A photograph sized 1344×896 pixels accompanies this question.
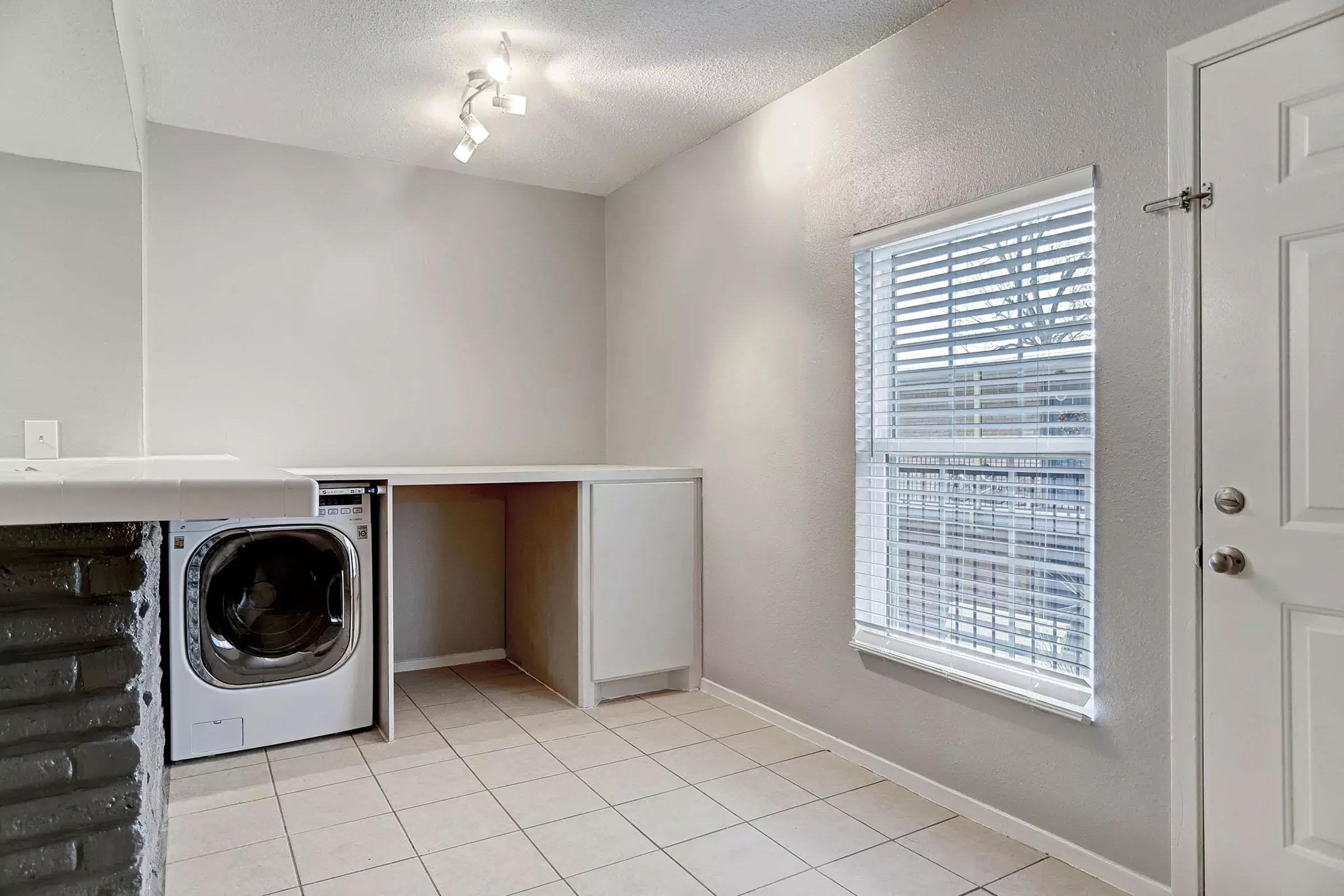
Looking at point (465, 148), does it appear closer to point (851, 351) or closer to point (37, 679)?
point (851, 351)

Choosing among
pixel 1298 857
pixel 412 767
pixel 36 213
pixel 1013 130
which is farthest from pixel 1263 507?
pixel 36 213

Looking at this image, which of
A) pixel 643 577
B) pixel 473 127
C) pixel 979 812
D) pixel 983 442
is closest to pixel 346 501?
pixel 643 577

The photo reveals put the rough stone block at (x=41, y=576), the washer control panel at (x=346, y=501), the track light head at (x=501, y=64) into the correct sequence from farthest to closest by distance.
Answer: the washer control panel at (x=346, y=501) < the track light head at (x=501, y=64) < the rough stone block at (x=41, y=576)

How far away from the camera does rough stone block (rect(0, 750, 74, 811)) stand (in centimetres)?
113

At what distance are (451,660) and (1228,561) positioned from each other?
10.5ft

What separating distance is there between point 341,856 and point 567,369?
2.50 m

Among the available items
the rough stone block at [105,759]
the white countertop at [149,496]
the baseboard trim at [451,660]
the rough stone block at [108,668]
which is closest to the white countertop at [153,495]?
the white countertop at [149,496]

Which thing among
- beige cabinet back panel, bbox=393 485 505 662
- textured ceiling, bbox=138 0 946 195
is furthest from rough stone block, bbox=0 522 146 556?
beige cabinet back panel, bbox=393 485 505 662

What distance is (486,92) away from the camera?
289 cm

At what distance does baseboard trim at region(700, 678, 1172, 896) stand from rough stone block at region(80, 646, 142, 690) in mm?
2047

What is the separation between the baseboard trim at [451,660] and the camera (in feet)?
12.4

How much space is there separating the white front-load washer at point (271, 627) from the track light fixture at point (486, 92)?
1.31 m

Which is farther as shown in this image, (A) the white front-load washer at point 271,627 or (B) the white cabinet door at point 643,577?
(B) the white cabinet door at point 643,577

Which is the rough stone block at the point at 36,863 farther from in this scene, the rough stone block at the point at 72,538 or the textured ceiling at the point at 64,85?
the textured ceiling at the point at 64,85
